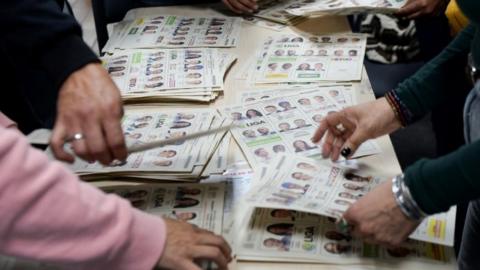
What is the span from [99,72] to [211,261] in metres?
0.40

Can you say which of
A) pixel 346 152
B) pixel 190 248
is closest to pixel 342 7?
pixel 346 152

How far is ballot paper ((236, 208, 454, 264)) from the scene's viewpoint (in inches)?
33.1

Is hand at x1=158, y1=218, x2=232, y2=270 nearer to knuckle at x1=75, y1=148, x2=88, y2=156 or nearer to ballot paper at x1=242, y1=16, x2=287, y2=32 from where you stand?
knuckle at x1=75, y1=148, x2=88, y2=156

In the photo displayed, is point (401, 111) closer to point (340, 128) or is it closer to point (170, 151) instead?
point (340, 128)

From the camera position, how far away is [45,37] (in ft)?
3.50

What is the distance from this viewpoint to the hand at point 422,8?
1566mm

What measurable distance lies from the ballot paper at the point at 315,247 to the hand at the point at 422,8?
88 cm

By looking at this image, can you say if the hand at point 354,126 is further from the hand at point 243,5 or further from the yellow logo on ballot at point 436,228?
the hand at point 243,5

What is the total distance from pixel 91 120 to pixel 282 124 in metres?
0.45

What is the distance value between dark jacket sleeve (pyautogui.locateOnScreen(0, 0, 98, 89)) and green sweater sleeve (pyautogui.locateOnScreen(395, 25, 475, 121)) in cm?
62

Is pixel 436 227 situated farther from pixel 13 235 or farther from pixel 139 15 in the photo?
pixel 139 15

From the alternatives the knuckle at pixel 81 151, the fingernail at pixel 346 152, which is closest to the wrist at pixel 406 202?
the fingernail at pixel 346 152

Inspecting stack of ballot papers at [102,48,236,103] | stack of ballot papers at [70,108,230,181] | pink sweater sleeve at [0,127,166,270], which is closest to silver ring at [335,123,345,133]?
stack of ballot papers at [70,108,230,181]

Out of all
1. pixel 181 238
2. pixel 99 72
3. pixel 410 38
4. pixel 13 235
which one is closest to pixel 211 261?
pixel 181 238
